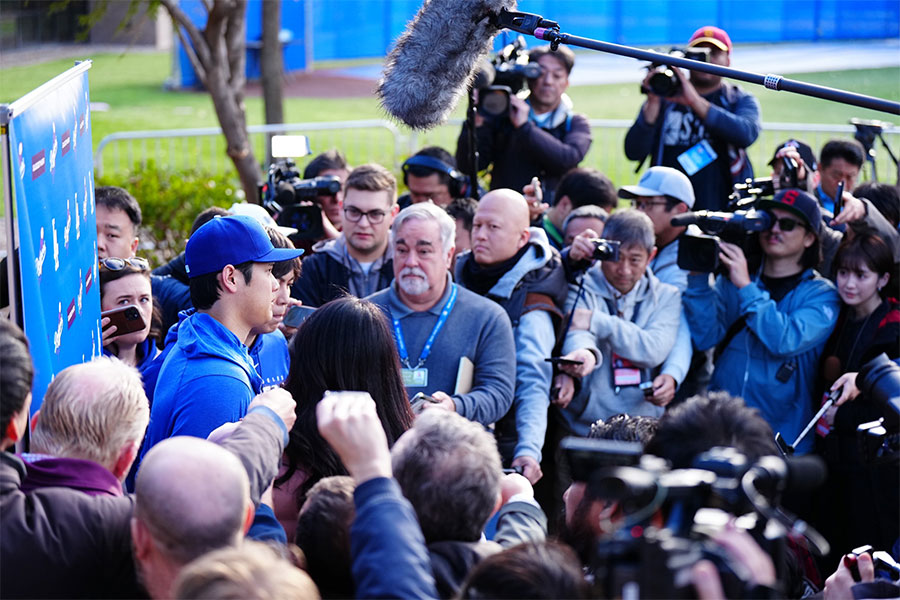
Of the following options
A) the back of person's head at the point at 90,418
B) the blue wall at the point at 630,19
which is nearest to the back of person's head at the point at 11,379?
the back of person's head at the point at 90,418

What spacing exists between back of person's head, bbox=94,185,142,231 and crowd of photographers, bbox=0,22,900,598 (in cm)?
2

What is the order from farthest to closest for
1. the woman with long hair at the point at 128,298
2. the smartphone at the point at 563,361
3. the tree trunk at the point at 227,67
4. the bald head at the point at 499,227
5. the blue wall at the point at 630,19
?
the blue wall at the point at 630,19 → the tree trunk at the point at 227,67 → the bald head at the point at 499,227 → the smartphone at the point at 563,361 → the woman with long hair at the point at 128,298

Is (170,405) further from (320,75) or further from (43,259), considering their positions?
(320,75)

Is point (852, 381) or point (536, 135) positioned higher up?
point (536, 135)

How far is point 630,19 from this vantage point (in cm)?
2277

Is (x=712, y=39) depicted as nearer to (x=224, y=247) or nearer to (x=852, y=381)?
(x=852, y=381)

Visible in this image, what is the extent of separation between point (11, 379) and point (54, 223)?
1.32 m

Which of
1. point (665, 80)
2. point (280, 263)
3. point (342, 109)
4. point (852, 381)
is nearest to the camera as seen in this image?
point (280, 263)

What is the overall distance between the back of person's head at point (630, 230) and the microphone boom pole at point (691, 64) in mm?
1765

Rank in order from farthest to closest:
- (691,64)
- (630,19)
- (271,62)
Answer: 1. (630,19)
2. (271,62)
3. (691,64)

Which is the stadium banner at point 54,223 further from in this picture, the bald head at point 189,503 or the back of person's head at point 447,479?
the back of person's head at point 447,479

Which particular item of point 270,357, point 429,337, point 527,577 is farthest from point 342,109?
point 527,577

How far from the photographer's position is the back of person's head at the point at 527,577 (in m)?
2.06

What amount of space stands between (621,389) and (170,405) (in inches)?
92.3
